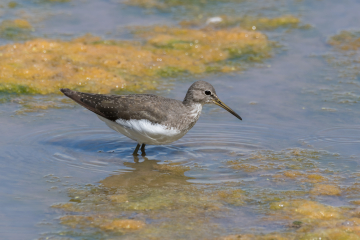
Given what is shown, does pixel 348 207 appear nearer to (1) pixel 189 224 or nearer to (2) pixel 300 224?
(2) pixel 300 224

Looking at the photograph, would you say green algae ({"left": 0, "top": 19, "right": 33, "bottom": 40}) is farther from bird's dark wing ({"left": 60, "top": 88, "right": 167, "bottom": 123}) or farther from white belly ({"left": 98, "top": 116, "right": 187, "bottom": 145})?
white belly ({"left": 98, "top": 116, "right": 187, "bottom": 145})

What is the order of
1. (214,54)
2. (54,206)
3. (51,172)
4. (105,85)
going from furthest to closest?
(214,54), (105,85), (51,172), (54,206)

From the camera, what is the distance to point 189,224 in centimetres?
499

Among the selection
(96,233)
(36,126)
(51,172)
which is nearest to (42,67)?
(36,126)

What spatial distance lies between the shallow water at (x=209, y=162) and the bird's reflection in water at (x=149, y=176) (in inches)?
0.5

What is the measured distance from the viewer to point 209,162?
6645mm

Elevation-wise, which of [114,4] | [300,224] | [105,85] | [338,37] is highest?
[114,4]

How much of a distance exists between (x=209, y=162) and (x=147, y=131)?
0.92 m

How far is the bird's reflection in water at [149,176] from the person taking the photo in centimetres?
606

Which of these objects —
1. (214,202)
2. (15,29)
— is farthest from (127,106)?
(15,29)

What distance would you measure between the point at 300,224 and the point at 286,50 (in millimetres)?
5952

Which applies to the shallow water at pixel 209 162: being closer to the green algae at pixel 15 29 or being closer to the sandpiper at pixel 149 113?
the sandpiper at pixel 149 113

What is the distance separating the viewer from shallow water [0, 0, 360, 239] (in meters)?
5.09

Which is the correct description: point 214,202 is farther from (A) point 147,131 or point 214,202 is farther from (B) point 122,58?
(B) point 122,58
